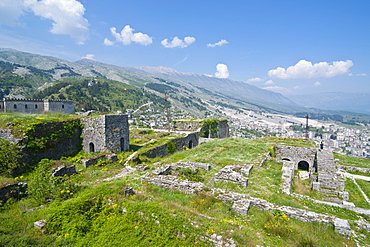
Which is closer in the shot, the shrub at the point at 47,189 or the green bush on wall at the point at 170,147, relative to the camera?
the shrub at the point at 47,189

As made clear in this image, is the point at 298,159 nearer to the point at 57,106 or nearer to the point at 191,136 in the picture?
the point at 191,136

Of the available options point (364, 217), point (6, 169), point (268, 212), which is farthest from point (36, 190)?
point (364, 217)

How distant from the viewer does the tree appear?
Answer: 40.8 ft

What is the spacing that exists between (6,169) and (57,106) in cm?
2816

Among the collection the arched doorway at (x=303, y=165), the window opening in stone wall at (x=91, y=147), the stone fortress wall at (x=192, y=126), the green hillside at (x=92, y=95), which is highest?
the green hillside at (x=92, y=95)

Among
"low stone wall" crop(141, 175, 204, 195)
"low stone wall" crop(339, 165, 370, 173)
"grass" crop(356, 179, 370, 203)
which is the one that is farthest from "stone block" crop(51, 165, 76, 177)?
"low stone wall" crop(339, 165, 370, 173)

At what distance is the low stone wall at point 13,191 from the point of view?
9.48 metres

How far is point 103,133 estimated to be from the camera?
60.8 ft

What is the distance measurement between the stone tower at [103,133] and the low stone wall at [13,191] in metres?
8.36

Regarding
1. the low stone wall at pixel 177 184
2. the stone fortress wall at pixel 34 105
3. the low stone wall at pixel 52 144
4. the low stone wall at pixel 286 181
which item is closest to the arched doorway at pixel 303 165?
the low stone wall at pixel 286 181

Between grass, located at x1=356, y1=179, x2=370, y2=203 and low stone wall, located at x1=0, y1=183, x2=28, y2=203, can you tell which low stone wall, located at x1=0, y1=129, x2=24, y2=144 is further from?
grass, located at x1=356, y1=179, x2=370, y2=203

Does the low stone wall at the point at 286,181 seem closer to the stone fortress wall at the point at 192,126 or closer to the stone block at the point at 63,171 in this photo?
the stone block at the point at 63,171

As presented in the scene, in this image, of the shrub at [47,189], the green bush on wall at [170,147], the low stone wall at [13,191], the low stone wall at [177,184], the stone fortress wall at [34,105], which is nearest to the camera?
the shrub at [47,189]

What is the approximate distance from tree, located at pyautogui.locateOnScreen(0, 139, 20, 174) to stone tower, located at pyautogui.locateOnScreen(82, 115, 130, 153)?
6135 mm
